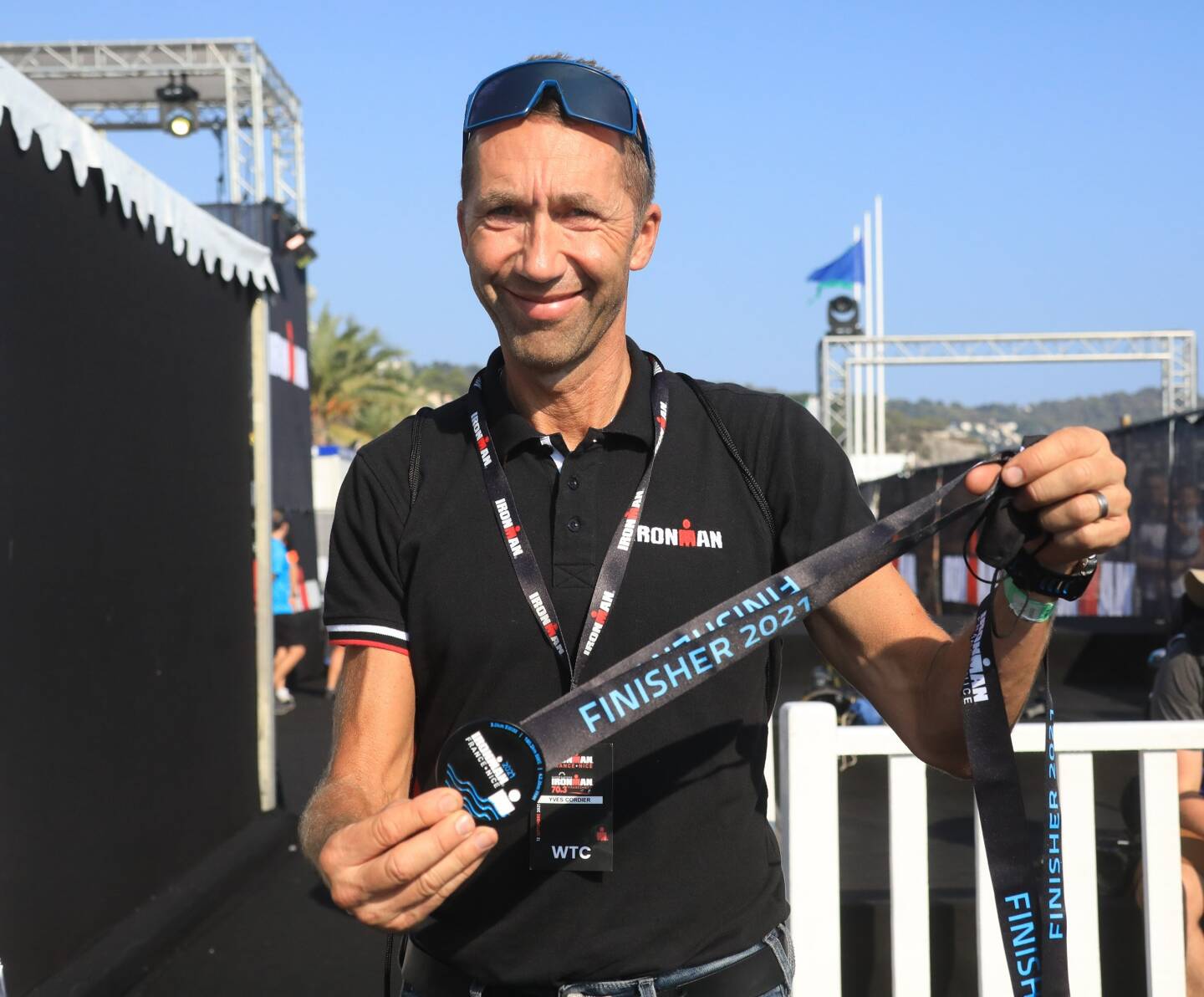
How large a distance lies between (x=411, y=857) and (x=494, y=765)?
0.17 m

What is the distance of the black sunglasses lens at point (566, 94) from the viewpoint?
177cm

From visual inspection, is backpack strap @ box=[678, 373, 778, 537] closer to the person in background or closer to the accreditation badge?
the accreditation badge

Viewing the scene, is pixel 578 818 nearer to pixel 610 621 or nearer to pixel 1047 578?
pixel 610 621

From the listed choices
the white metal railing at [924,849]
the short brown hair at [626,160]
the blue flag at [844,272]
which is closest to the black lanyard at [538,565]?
the short brown hair at [626,160]

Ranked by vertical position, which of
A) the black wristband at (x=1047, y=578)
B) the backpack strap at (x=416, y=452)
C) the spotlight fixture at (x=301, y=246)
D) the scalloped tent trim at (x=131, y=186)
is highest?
the spotlight fixture at (x=301, y=246)

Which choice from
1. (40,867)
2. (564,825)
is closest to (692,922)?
(564,825)

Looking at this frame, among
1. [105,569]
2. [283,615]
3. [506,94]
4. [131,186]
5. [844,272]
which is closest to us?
[506,94]

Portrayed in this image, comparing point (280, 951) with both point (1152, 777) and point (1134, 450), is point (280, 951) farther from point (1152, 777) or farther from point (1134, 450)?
point (1134, 450)

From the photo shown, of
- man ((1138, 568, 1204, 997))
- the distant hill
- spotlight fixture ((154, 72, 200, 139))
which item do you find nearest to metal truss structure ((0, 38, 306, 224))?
Answer: spotlight fixture ((154, 72, 200, 139))

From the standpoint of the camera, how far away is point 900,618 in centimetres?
181

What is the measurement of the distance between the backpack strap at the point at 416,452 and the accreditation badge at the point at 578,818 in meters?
0.47

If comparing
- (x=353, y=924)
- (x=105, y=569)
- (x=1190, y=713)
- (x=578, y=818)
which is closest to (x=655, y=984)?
(x=578, y=818)

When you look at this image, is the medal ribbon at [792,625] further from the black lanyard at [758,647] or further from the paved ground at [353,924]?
the paved ground at [353,924]

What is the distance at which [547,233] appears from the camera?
5.77 ft
